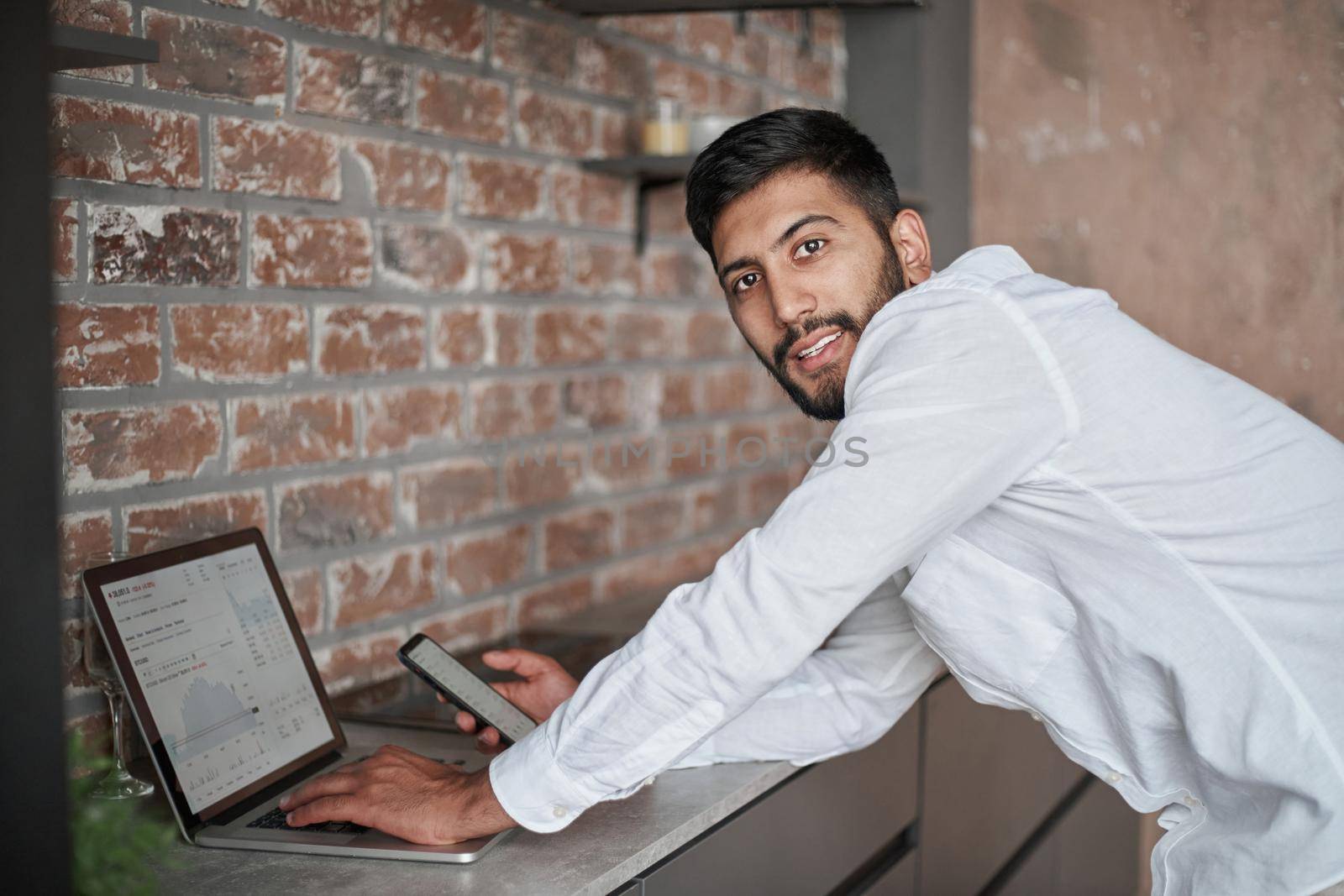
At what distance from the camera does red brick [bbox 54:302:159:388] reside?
1227 mm

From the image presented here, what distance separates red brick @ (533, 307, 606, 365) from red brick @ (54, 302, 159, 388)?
70 centimetres

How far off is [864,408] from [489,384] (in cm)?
88

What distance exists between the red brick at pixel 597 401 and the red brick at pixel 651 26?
58 centimetres

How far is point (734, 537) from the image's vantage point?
255 centimetres

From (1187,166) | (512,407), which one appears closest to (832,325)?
(512,407)

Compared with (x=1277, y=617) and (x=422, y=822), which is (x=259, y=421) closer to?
(x=422, y=822)

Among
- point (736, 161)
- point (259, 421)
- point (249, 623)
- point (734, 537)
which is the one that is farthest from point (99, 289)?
point (734, 537)

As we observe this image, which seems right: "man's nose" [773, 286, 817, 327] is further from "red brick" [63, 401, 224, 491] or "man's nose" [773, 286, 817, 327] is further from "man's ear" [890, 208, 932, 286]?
"red brick" [63, 401, 224, 491]

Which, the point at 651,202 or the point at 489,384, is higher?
the point at 651,202

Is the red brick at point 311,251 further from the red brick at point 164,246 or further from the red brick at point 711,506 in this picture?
the red brick at point 711,506

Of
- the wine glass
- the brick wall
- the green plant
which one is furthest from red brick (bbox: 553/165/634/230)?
the green plant

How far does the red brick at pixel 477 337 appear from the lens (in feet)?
5.69

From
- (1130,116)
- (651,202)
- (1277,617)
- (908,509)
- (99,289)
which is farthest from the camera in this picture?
(1130,116)

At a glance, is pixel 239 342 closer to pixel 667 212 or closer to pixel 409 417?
pixel 409 417
